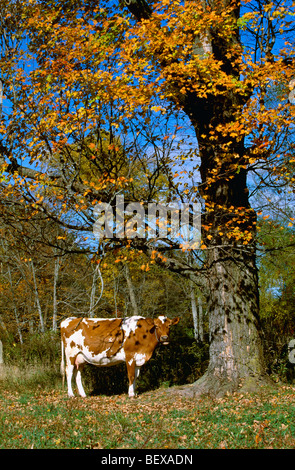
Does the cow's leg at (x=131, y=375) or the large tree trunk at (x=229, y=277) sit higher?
the large tree trunk at (x=229, y=277)

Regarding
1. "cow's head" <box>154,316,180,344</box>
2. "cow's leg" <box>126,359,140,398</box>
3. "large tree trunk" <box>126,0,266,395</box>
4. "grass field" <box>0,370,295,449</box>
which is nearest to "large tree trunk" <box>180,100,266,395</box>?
"large tree trunk" <box>126,0,266,395</box>

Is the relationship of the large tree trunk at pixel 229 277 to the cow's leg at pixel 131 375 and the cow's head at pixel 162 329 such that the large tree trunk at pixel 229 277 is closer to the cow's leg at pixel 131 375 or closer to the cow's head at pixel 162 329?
the cow's head at pixel 162 329

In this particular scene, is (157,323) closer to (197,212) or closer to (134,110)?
(197,212)

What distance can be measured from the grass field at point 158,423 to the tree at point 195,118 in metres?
1.34

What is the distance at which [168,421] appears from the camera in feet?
21.1

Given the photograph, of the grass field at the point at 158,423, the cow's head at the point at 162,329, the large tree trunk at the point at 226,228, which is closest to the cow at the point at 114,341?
the cow's head at the point at 162,329

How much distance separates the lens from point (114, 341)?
9.70 meters

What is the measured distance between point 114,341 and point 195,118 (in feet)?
18.0

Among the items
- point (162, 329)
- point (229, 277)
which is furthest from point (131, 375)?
point (229, 277)

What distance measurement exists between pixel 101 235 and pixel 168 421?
3766 millimetres

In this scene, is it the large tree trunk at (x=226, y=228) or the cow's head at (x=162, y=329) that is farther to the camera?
the cow's head at (x=162, y=329)

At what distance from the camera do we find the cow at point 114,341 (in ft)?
31.1

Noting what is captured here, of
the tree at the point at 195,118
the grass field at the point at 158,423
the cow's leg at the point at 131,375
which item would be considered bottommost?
the grass field at the point at 158,423

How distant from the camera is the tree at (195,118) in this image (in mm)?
9055
